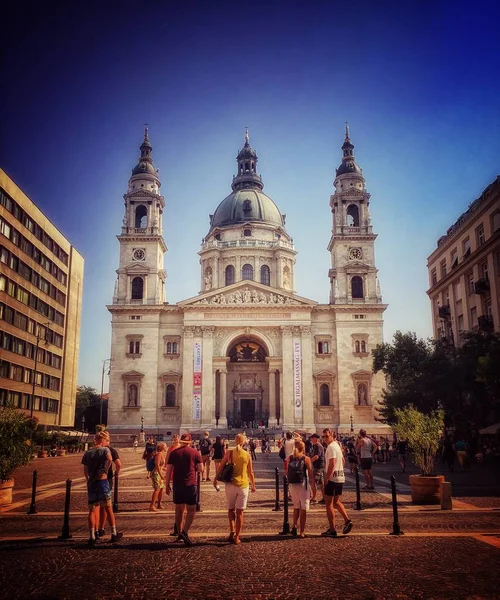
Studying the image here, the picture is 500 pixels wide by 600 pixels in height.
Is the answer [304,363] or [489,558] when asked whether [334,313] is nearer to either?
[304,363]

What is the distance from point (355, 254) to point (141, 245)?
2367 cm

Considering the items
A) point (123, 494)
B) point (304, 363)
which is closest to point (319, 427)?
point (304, 363)

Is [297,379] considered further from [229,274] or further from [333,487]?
[333,487]

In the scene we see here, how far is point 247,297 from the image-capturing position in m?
59.4

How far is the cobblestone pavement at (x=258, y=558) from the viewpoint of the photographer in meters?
6.79

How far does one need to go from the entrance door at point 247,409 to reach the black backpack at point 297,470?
53.2 m

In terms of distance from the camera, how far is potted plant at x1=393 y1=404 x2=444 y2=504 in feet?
46.1

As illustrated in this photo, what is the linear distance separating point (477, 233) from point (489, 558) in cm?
3321

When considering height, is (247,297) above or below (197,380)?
above

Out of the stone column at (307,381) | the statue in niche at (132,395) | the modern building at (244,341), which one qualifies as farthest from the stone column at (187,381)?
the stone column at (307,381)

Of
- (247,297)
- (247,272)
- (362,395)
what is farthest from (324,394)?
(247,272)

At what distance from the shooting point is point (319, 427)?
185 feet

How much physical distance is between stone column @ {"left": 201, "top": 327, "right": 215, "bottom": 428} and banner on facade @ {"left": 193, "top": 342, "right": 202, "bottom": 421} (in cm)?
40

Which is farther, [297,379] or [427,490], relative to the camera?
[297,379]
